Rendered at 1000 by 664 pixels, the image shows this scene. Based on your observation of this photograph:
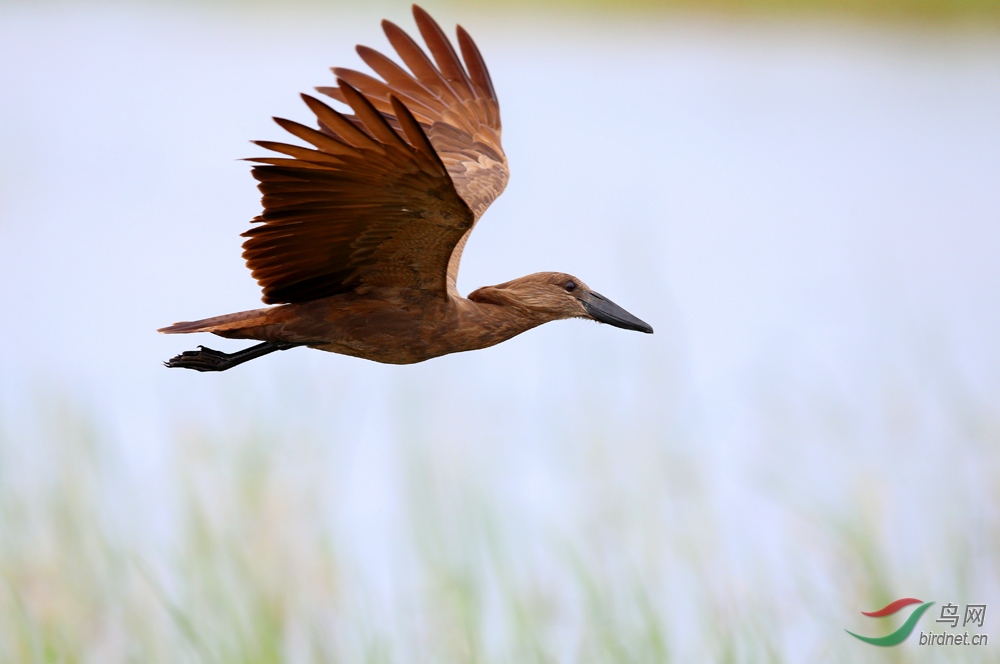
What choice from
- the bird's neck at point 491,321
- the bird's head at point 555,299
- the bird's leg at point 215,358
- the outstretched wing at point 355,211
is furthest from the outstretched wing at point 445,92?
the bird's leg at point 215,358

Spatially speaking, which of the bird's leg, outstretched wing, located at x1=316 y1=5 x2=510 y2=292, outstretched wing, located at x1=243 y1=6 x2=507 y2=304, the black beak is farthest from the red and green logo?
the bird's leg

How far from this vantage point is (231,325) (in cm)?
433

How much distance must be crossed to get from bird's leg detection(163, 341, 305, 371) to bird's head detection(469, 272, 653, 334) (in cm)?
76

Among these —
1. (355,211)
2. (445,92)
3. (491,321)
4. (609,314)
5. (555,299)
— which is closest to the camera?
(355,211)

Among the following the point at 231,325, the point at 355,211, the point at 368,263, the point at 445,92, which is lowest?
the point at 231,325

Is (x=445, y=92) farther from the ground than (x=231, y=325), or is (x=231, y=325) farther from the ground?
(x=445, y=92)

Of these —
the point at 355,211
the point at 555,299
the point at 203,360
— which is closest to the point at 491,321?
the point at 555,299

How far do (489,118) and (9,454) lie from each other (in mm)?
2453

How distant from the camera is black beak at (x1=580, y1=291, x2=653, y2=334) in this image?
16.1 ft

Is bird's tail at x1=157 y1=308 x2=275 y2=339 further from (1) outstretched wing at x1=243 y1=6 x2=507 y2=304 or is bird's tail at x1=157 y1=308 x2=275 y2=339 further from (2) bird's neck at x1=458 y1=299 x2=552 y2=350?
(2) bird's neck at x1=458 y1=299 x2=552 y2=350

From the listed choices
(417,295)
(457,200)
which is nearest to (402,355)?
(417,295)

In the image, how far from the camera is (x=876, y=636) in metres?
4.95

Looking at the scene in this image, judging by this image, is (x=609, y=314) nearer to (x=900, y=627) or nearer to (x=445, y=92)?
(x=445, y=92)

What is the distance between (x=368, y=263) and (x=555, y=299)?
847 millimetres
